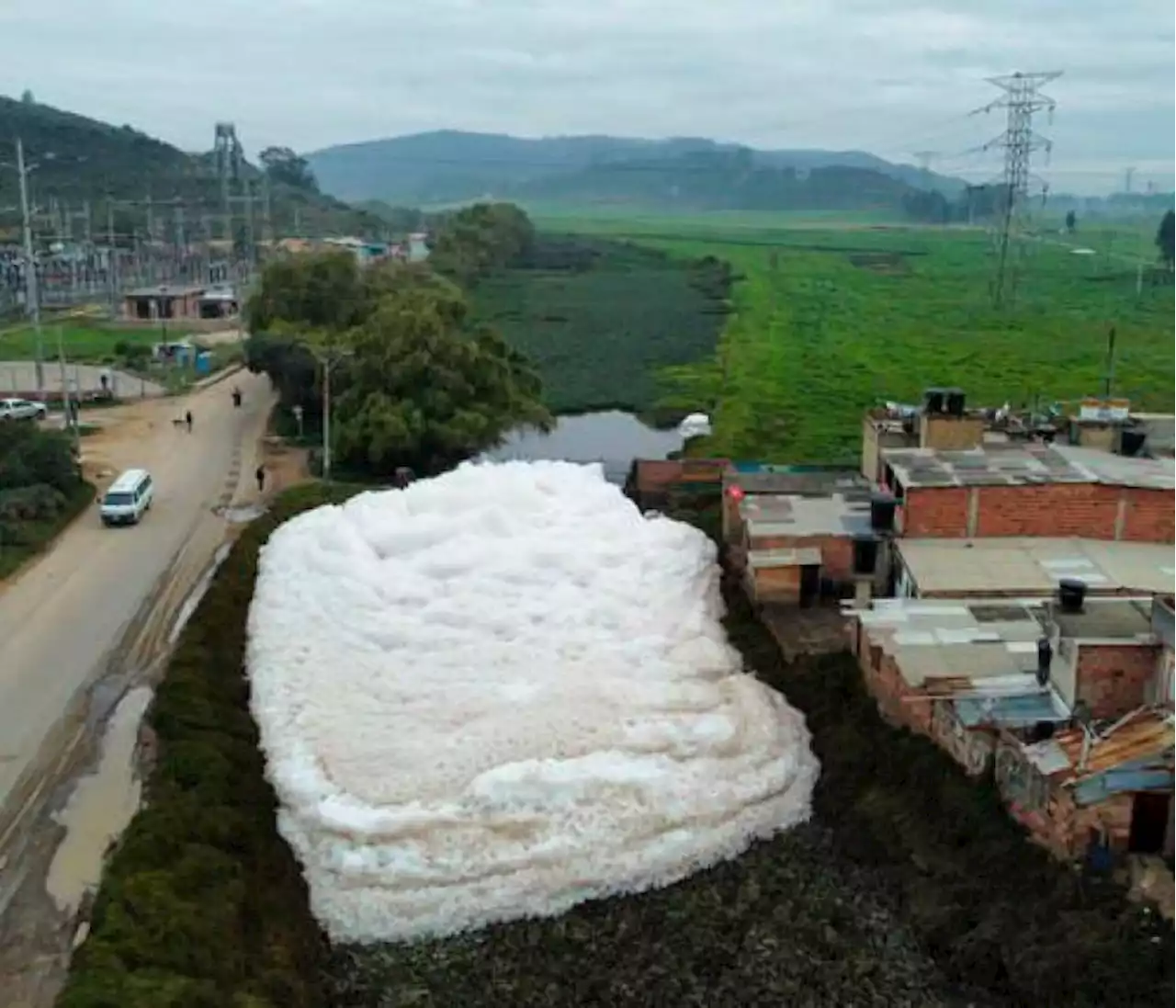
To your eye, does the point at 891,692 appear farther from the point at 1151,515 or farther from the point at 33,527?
the point at 33,527

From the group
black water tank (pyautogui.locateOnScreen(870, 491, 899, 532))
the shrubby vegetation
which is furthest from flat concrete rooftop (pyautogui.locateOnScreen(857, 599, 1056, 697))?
the shrubby vegetation

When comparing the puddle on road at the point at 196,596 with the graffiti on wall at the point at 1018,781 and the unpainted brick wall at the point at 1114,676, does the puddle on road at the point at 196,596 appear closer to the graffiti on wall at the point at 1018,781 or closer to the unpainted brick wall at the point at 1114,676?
the graffiti on wall at the point at 1018,781

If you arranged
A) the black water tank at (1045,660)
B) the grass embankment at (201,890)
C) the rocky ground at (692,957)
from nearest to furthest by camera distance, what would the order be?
the grass embankment at (201,890) < the rocky ground at (692,957) < the black water tank at (1045,660)

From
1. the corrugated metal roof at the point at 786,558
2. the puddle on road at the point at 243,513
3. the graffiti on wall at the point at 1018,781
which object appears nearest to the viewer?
the graffiti on wall at the point at 1018,781

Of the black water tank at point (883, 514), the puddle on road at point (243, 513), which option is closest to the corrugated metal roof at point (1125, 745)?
the black water tank at point (883, 514)

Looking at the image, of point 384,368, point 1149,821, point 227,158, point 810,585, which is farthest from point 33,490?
point 227,158
